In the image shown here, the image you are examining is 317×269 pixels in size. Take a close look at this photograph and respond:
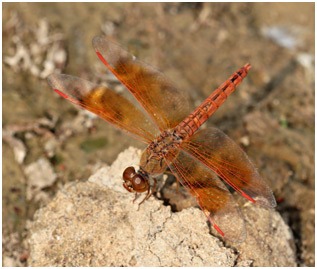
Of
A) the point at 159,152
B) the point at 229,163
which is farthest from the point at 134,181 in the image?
the point at 229,163

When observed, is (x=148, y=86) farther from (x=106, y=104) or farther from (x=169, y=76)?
(x=169, y=76)

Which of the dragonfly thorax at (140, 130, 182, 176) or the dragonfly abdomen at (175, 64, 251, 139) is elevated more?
the dragonfly abdomen at (175, 64, 251, 139)

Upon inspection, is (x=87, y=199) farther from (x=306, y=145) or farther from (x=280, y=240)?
(x=306, y=145)

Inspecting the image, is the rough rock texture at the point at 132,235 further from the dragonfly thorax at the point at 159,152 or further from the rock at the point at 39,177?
the rock at the point at 39,177

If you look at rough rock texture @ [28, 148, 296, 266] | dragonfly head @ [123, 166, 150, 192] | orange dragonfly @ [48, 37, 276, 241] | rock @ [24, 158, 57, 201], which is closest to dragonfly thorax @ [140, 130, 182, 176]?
orange dragonfly @ [48, 37, 276, 241]

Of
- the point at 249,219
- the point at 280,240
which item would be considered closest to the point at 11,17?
the point at 249,219

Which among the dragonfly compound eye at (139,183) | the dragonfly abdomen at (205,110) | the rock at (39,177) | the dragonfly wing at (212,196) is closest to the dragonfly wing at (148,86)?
the dragonfly abdomen at (205,110)

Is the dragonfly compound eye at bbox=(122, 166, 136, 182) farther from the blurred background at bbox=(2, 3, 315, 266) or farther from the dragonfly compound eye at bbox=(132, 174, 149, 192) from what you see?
the blurred background at bbox=(2, 3, 315, 266)
